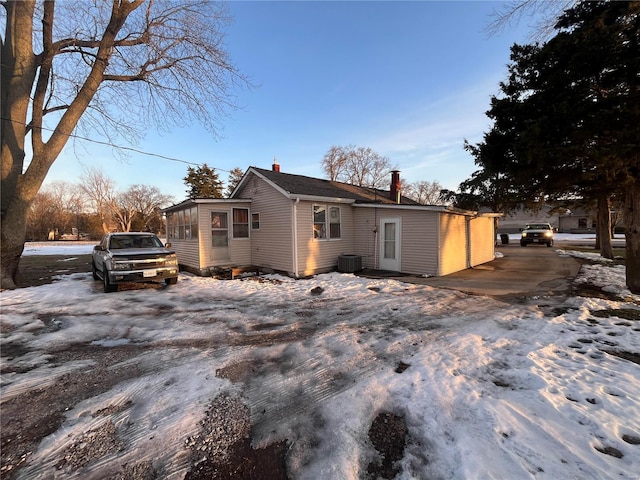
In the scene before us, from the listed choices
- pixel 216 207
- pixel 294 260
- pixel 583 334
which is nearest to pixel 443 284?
pixel 583 334

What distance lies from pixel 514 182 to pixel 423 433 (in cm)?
837

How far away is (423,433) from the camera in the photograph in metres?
2.48

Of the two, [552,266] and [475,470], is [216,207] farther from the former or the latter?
[552,266]

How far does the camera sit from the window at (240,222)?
12.5 m

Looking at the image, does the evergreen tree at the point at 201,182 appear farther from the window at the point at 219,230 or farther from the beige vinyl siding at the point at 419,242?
the beige vinyl siding at the point at 419,242

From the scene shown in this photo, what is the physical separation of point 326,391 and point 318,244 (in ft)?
27.9

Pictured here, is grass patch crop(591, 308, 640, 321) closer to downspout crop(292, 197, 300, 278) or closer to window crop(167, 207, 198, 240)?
Answer: downspout crop(292, 197, 300, 278)

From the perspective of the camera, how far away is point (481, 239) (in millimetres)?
15000

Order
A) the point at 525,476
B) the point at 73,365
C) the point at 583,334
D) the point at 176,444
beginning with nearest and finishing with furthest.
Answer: the point at 525,476, the point at 176,444, the point at 73,365, the point at 583,334

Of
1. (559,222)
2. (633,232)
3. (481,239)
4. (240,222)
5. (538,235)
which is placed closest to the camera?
(633,232)

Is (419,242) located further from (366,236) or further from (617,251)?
(617,251)

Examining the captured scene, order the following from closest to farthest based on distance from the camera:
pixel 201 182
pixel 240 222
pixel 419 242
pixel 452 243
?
pixel 419 242
pixel 452 243
pixel 240 222
pixel 201 182

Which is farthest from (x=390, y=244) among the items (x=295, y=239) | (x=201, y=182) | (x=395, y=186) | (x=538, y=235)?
(x=201, y=182)

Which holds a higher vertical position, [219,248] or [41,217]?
[41,217]
